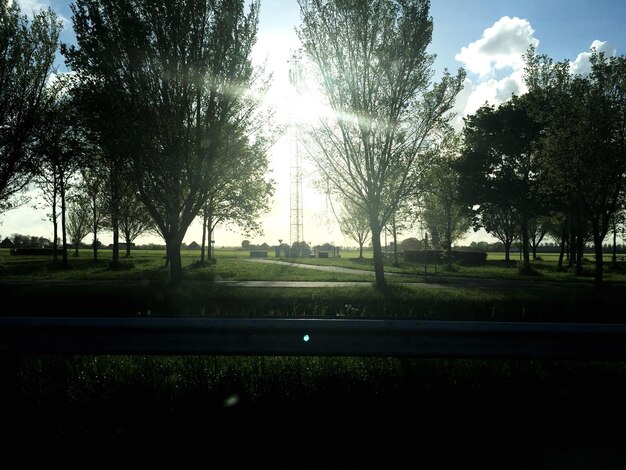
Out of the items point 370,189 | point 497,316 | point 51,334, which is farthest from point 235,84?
point 51,334

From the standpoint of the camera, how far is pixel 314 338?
3477 mm

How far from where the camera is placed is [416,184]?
1802 centimetres

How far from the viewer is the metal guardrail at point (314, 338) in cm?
342

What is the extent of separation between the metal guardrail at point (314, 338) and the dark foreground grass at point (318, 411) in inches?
20.5

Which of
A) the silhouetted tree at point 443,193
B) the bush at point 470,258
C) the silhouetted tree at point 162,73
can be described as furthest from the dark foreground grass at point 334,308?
the bush at point 470,258

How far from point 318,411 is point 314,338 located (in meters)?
0.65

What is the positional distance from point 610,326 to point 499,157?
3345cm

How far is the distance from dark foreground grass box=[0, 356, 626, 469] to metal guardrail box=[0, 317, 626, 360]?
52 cm

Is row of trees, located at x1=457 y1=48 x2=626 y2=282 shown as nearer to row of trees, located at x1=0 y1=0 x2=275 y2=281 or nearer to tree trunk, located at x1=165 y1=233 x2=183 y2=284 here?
row of trees, located at x1=0 y1=0 x2=275 y2=281

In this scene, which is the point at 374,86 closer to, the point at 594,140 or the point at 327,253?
the point at 594,140

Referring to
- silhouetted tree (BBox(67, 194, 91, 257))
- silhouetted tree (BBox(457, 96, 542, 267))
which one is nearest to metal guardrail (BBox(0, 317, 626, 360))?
silhouetted tree (BBox(457, 96, 542, 267))

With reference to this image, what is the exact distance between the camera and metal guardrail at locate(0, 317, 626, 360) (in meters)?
3.42

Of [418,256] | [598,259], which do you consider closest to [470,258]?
[418,256]

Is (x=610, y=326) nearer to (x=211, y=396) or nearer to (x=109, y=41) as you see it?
(x=211, y=396)
